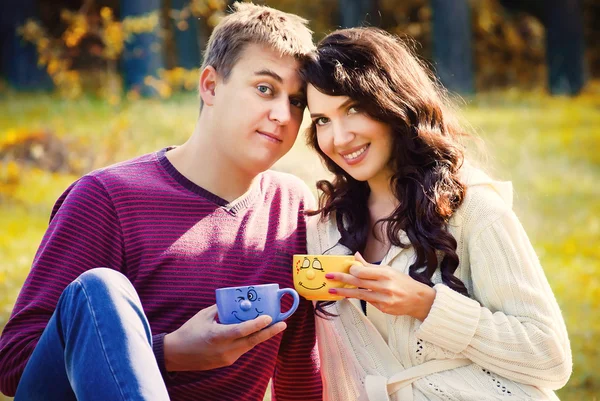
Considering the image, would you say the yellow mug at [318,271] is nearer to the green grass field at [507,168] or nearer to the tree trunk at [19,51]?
the green grass field at [507,168]

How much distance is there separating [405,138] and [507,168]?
5.30 meters

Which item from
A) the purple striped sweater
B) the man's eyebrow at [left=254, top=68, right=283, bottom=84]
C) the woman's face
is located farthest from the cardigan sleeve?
the man's eyebrow at [left=254, top=68, right=283, bottom=84]

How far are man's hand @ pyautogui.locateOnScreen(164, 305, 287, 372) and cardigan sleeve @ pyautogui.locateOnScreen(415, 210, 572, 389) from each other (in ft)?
1.85

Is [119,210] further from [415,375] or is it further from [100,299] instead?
[415,375]

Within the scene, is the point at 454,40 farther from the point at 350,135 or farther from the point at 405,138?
the point at 350,135

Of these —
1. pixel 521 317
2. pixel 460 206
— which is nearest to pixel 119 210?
pixel 460 206

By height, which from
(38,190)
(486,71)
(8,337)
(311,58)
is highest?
(486,71)

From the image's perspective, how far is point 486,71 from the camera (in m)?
15.7

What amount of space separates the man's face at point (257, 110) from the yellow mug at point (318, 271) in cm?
53

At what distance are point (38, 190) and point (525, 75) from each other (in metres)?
10.9

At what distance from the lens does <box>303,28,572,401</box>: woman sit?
258 cm

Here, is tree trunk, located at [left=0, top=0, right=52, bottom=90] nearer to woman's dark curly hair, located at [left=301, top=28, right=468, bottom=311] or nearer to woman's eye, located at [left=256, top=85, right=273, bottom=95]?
woman's eye, located at [left=256, top=85, right=273, bottom=95]

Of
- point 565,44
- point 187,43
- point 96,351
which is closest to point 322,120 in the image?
point 96,351

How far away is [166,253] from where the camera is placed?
278cm
